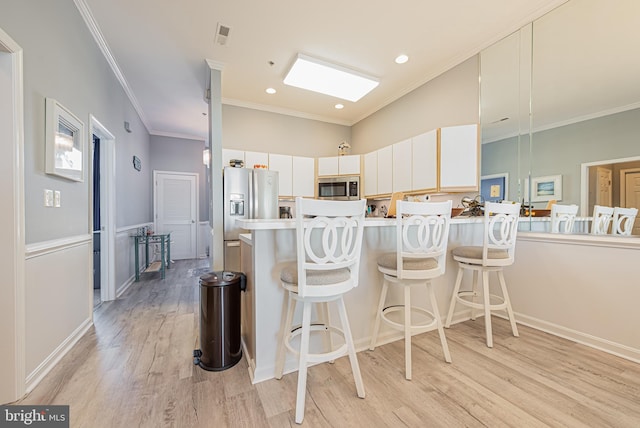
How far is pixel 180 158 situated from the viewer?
5.98 meters

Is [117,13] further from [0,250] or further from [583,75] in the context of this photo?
[583,75]

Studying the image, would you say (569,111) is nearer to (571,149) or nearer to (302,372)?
(571,149)

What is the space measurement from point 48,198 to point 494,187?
13.0ft

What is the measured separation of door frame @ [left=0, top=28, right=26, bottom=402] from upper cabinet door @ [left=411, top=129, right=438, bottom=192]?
3494 millimetres

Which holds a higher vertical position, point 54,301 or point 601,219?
point 601,219

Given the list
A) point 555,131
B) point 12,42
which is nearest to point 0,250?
point 12,42

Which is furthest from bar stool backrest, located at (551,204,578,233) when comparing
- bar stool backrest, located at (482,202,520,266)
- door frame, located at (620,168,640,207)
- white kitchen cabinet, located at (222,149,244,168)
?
white kitchen cabinet, located at (222,149,244,168)

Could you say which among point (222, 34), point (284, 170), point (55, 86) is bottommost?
point (284, 170)

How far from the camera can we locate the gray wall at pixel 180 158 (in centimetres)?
574

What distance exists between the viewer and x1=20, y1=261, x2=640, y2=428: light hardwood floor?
1298 millimetres

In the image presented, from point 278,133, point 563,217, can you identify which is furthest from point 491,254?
point 278,133

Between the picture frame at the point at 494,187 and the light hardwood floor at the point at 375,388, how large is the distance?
54.1 inches

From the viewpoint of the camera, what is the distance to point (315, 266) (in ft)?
4.35

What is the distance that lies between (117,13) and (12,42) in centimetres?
128
